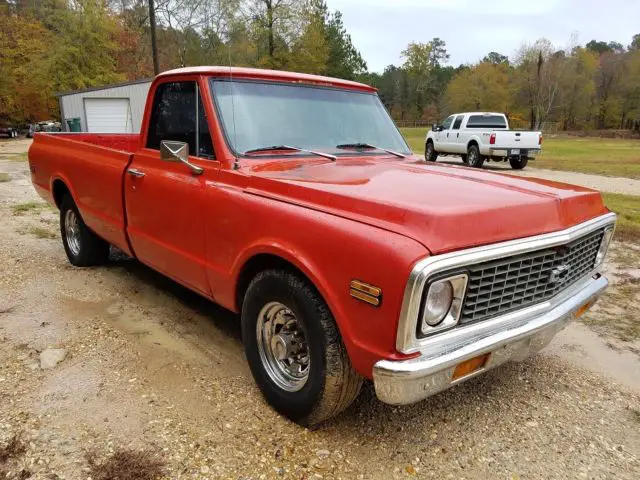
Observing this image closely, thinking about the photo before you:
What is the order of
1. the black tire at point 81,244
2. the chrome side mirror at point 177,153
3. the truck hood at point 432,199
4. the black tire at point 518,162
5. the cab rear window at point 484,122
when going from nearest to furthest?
the truck hood at point 432,199 → the chrome side mirror at point 177,153 → the black tire at point 81,244 → the black tire at point 518,162 → the cab rear window at point 484,122

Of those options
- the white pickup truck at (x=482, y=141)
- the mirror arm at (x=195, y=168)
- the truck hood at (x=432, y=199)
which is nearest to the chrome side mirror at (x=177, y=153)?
the mirror arm at (x=195, y=168)

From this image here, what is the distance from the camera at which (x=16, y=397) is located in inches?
112

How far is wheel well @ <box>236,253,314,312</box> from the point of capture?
100 inches

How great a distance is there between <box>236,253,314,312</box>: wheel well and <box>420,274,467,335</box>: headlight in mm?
615

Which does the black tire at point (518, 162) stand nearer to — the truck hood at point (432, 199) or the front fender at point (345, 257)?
the truck hood at point (432, 199)

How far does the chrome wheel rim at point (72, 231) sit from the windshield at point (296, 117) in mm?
2891

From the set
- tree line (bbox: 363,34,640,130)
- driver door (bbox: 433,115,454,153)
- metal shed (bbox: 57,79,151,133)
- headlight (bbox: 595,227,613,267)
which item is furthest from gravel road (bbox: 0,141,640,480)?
tree line (bbox: 363,34,640,130)

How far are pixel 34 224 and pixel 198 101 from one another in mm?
5504

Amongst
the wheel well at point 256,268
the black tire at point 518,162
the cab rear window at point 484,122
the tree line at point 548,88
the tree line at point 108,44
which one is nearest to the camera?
the wheel well at point 256,268

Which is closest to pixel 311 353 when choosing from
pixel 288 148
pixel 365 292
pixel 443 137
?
pixel 365 292

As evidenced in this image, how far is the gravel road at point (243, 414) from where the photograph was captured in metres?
2.39

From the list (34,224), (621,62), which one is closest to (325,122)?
(34,224)

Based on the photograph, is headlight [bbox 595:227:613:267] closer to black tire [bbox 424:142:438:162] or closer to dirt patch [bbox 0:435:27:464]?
dirt patch [bbox 0:435:27:464]

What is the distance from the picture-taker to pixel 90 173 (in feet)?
14.4
